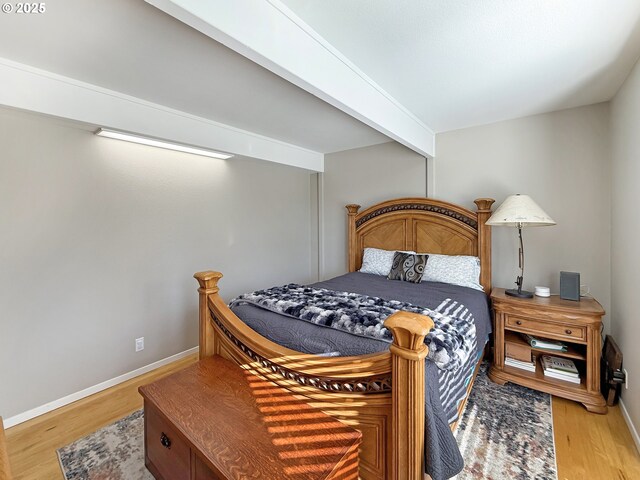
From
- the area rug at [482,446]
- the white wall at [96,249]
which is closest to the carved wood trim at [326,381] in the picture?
the area rug at [482,446]

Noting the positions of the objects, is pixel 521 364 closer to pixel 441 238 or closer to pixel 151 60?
pixel 441 238

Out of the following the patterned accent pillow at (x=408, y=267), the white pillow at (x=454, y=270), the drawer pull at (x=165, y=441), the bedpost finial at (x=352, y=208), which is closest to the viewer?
the drawer pull at (x=165, y=441)

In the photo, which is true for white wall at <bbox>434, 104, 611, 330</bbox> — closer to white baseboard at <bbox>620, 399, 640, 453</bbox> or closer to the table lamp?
the table lamp

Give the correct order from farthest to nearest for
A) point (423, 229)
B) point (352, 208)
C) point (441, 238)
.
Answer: point (352, 208)
point (423, 229)
point (441, 238)

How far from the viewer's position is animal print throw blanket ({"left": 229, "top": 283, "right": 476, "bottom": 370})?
4.72 feet

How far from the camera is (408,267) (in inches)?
117

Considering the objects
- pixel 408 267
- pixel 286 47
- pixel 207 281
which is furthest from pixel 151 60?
pixel 408 267

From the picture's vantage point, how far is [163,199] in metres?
2.83

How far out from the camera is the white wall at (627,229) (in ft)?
5.91

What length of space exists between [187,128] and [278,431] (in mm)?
2509

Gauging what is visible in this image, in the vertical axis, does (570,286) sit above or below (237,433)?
above

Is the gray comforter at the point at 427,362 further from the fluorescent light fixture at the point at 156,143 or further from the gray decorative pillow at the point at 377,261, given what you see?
the fluorescent light fixture at the point at 156,143

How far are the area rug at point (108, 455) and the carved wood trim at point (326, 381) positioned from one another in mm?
838

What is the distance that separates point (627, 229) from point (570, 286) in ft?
1.89
